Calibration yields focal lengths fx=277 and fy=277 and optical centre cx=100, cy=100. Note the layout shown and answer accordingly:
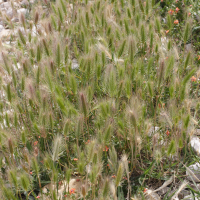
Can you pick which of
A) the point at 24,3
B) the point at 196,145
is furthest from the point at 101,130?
the point at 24,3

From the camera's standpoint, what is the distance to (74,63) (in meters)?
2.78

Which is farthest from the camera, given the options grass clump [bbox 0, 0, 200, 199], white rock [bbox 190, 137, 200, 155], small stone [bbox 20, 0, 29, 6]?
small stone [bbox 20, 0, 29, 6]

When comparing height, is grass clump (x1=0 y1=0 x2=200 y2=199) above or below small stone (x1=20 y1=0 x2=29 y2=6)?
below

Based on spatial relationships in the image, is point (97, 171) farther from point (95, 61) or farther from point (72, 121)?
point (95, 61)

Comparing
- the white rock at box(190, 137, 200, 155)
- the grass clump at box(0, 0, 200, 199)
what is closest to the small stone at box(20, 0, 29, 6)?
the grass clump at box(0, 0, 200, 199)

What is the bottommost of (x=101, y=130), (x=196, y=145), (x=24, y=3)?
(x=196, y=145)

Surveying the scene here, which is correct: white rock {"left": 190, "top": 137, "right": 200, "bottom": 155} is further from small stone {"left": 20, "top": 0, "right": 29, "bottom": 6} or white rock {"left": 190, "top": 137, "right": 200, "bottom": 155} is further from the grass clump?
small stone {"left": 20, "top": 0, "right": 29, "bottom": 6}

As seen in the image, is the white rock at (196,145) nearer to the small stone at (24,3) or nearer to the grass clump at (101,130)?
the grass clump at (101,130)

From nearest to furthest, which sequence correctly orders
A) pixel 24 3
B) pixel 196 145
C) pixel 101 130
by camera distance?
1. pixel 101 130
2. pixel 196 145
3. pixel 24 3

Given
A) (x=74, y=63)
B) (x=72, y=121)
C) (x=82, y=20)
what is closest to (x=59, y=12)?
(x=82, y=20)

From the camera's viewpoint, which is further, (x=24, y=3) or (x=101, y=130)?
(x=24, y=3)

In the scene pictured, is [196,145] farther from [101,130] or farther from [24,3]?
[24,3]

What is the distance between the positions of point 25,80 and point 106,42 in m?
0.73

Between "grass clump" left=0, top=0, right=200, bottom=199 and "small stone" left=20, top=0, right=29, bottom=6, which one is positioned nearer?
"grass clump" left=0, top=0, right=200, bottom=199
